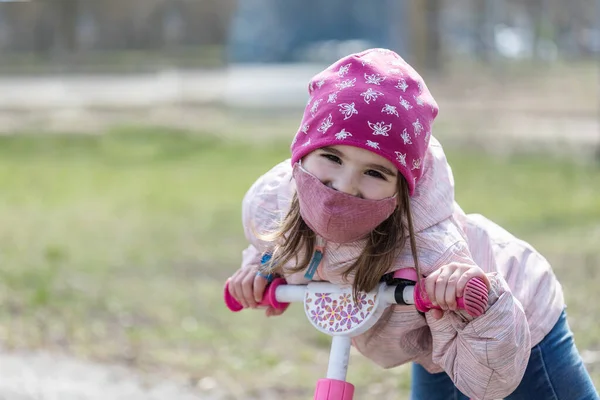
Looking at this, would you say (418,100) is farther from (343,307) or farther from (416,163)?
(343,307)

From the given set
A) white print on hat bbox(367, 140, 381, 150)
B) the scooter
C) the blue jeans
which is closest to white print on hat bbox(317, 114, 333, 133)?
white print on hat bbox(367, 140, 381, 150)

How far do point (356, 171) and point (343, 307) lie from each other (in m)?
0.37

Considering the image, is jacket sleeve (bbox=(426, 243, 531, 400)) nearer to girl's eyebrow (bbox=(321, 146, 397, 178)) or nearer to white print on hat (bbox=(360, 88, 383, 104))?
girl's eyebrow (bbox=(321, 146, 397, 178))

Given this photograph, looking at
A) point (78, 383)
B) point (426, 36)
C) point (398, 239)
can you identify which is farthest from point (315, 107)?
point (426, 36)

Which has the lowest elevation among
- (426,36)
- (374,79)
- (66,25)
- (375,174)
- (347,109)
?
(375,174)

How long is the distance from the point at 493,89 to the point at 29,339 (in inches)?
472

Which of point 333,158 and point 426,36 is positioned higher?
point 426,36

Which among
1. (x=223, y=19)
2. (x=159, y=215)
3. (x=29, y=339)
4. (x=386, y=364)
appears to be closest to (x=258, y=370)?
(x=29, y=339)

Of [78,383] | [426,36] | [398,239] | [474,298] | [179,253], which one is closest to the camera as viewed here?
[474,298]

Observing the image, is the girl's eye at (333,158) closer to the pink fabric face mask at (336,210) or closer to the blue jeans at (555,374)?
the pink fabric face mask at (336,210)

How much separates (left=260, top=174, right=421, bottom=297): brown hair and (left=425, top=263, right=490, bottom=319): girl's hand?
0.12 m

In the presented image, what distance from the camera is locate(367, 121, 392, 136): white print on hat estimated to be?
90.5 inches

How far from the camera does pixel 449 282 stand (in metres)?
2.23

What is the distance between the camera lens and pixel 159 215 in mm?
8930
